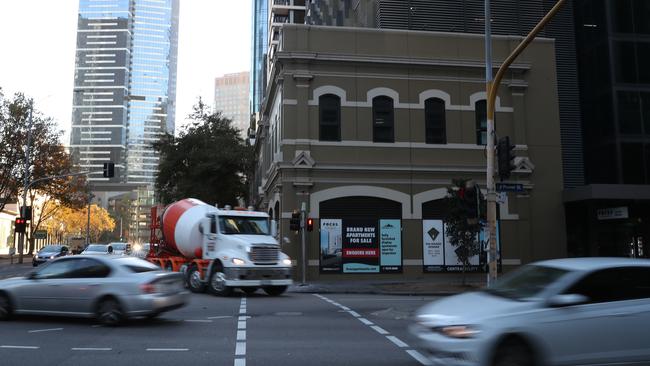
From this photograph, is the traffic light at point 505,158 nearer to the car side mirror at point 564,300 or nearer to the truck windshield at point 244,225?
the truck windshield at point 244,225

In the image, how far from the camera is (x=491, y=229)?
14.9m

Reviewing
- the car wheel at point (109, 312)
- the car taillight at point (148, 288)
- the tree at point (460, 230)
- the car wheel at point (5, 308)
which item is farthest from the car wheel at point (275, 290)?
the car wheel at point (5, 308)

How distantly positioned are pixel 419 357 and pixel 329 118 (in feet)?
65.0

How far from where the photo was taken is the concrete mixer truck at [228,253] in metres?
17.9

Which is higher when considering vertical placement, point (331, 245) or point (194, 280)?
point (331, 245)

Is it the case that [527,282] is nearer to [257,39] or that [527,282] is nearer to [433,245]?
[433,245]

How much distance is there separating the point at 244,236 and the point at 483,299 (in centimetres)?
1238

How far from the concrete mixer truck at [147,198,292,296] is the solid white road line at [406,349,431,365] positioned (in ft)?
31.8

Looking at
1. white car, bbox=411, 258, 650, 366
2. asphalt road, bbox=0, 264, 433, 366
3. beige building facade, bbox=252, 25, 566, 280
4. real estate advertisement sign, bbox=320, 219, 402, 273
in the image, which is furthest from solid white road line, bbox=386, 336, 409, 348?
real estate advertisement sign, bbox=320, 219, 402, 273

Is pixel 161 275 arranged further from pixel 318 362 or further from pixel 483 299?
pixel 483 299

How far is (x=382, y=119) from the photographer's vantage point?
2762 centimetres

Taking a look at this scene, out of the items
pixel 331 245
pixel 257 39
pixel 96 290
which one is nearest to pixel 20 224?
pixel 331 245

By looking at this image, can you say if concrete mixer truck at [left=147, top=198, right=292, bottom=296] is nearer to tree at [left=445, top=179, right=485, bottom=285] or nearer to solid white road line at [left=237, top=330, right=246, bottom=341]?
solid white road line at [left=237, top=330, right=246, bottom=341]

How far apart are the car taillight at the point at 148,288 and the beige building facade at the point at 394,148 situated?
49.4ft
